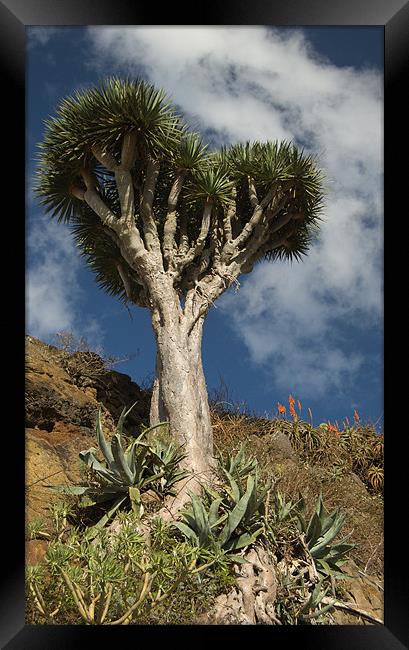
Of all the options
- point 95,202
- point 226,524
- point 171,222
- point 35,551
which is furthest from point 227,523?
point 95,202

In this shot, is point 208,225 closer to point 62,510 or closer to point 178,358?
point 178,358

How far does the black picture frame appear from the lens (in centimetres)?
411

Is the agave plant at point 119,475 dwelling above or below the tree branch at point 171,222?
below

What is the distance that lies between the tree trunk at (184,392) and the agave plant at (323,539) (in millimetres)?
1372

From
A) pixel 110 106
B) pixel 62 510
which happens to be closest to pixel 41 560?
pixel 62 510

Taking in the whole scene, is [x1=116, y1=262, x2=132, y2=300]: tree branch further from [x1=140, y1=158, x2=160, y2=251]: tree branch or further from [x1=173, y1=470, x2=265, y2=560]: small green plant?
[x1=173, y1=470, x2=265, y2=560]: small green plant

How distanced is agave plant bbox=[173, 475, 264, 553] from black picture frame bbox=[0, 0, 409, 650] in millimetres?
805

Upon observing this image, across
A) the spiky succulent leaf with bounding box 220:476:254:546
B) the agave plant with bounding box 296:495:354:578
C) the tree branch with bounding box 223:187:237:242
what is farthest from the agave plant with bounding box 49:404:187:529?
the tree branch with bounding box 223:187:237:242

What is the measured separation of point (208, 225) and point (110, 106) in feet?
6.08
